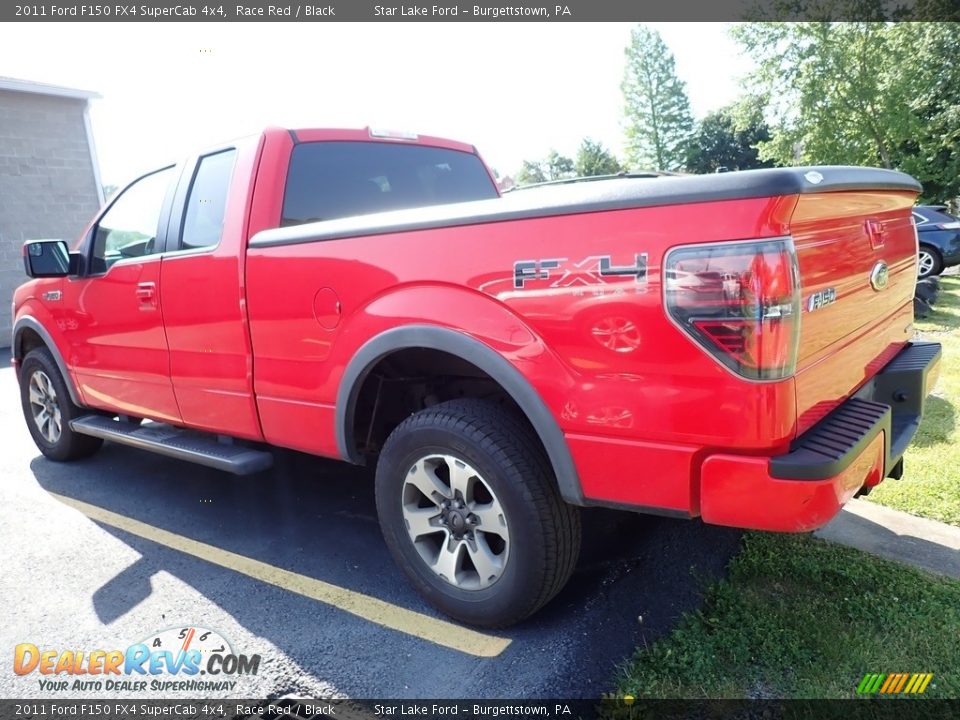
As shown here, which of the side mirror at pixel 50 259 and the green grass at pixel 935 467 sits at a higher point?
the side mirror at pixel 50 259

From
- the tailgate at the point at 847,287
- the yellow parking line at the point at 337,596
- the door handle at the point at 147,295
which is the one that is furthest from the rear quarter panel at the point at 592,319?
the door handle at the point at 147,295

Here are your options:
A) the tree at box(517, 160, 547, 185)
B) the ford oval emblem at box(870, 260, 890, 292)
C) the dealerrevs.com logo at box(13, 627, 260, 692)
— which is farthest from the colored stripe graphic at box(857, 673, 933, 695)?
the tree at box(517, 160, 547, 185)

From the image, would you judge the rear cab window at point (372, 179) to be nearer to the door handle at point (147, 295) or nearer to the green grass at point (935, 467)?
the door handle at point (147, 295)

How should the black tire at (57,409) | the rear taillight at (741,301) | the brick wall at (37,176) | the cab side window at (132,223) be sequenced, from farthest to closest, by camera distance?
the brick wall at (37,176)
the black tire at (57,409)
the cab side window at (132,223)
the rear taillight at (741,301)

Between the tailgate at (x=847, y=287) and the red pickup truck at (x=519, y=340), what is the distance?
0.01 metres

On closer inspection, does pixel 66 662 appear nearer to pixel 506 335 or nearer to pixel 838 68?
pixel 506 335

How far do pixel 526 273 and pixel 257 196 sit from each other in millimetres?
1645

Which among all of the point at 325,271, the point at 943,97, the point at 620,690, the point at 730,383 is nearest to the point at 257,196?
the point at 325,271

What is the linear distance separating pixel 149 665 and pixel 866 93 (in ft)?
101

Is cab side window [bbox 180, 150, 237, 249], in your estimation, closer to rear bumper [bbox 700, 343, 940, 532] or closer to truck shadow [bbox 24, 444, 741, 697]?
truck shadow [bbox 24, 444, 741, 697]

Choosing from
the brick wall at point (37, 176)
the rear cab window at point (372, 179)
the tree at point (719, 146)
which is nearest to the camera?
the rear cab window at point (372, 179)

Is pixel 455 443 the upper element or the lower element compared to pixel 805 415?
lower

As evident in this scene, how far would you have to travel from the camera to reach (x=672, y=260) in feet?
6.29

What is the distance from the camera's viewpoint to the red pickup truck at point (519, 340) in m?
1.91
